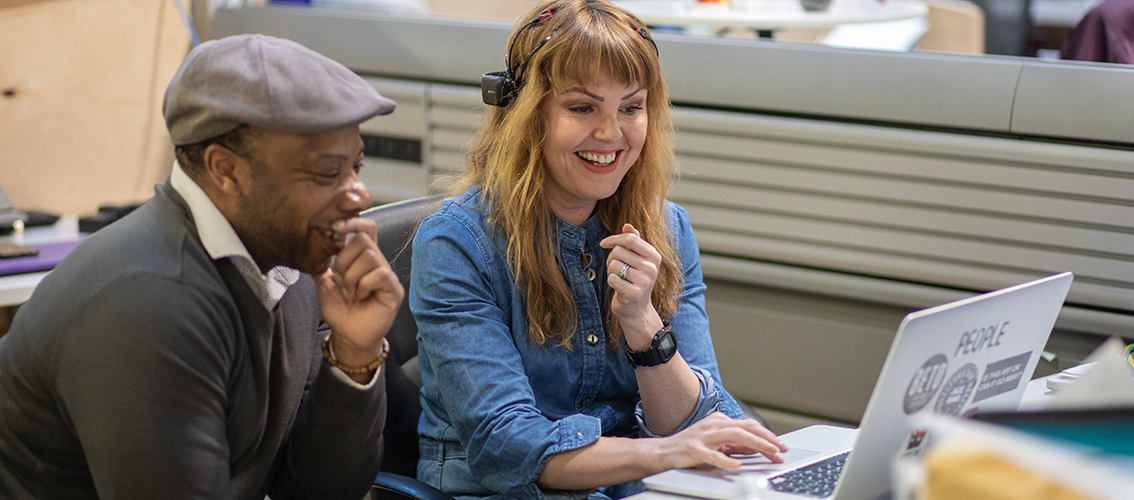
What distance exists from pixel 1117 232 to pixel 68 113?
9.15 feet

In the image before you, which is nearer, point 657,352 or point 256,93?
point 256,93

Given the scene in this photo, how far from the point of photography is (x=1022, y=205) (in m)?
2.25

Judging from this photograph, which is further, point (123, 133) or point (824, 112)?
point (123, 133)

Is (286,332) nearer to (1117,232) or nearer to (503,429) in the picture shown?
(503,429)

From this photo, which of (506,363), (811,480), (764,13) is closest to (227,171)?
(506,363)

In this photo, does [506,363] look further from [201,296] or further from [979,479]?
[979,479]

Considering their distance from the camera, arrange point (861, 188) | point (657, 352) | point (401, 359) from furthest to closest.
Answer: point (861, 188) < point (401, 359) < point (657, 352)

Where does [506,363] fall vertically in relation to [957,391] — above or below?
below

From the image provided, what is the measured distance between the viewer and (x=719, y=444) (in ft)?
4.12

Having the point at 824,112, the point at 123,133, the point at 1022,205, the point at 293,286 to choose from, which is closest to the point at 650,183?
the point at 293,286

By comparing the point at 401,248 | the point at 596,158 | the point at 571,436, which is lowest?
the point at 571,436

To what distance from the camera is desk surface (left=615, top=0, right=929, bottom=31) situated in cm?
278

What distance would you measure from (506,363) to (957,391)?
0.64 metres

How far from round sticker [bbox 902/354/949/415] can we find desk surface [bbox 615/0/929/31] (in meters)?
1.88
